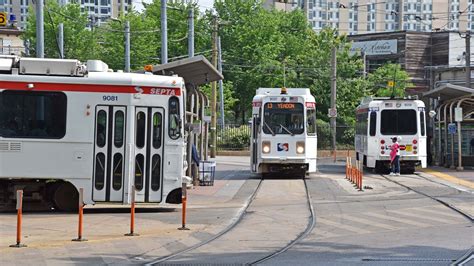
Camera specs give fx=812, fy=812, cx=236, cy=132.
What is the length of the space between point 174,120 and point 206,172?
31.6ft

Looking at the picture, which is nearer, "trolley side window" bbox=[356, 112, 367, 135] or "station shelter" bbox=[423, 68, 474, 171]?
"trolley side window" bbox=[356, 112, 367, 135]

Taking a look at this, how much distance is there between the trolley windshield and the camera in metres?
30.9

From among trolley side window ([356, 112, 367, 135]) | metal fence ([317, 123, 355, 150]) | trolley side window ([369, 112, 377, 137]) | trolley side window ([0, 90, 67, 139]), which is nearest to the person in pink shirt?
trolley side window ([369, 112, 377, 137])

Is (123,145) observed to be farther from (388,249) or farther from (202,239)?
(388,249)

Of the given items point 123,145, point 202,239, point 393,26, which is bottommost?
point 202,239

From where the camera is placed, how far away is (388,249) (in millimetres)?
13000

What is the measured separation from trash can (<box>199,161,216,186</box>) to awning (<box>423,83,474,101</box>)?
1404 centimetres

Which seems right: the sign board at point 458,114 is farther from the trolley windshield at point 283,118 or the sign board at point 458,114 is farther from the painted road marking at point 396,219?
the painted road marking at point 396,219

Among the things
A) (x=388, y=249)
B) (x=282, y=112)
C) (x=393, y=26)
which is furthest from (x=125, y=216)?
(x=393, y=26)

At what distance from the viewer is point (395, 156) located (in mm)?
33219

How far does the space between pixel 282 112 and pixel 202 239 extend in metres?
17.0

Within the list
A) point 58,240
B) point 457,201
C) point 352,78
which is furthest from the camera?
point 352,78

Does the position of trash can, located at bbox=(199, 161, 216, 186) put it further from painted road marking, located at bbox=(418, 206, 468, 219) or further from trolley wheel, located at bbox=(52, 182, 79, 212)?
trolley wheel, located at bbox=(52, 182, 79, 212)

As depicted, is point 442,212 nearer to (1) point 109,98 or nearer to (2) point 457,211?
(2) point 457,211
